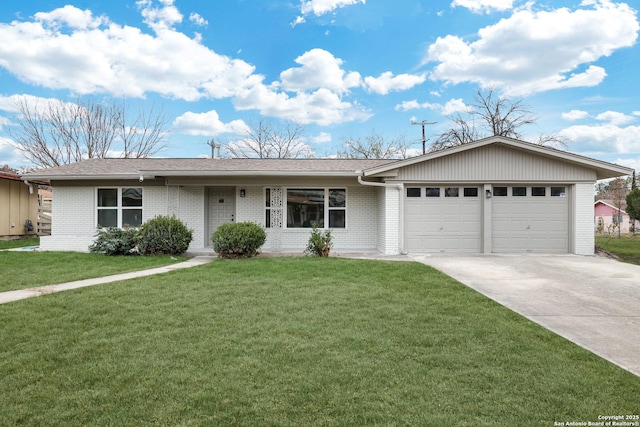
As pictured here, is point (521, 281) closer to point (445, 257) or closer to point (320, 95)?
point (445, 257)

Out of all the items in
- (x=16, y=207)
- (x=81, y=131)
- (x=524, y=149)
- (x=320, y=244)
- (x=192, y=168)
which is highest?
(x=81, y=131)

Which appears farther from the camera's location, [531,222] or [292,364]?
[531,222]

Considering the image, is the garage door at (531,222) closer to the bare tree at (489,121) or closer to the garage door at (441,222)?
the garage door at (441,222)

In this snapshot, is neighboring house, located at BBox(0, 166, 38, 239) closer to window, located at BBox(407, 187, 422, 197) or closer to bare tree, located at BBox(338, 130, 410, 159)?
window, located at BBox(407, 187, 422, 197)

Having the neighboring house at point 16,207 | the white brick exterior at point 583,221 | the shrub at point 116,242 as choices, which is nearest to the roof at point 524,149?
the white brick exterior at point 583,221

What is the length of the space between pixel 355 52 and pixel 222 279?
54.1 feet

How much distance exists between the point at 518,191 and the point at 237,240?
8.73 meters

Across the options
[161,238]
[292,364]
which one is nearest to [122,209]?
[161,238]

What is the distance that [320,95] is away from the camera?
2606 cm

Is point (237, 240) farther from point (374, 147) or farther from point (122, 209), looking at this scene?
point (374, 147)

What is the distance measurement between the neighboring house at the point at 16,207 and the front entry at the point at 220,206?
25.4 ft

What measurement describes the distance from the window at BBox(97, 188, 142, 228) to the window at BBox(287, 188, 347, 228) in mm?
5217

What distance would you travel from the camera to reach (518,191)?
461 inches

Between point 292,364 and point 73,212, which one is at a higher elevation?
point 73,212
